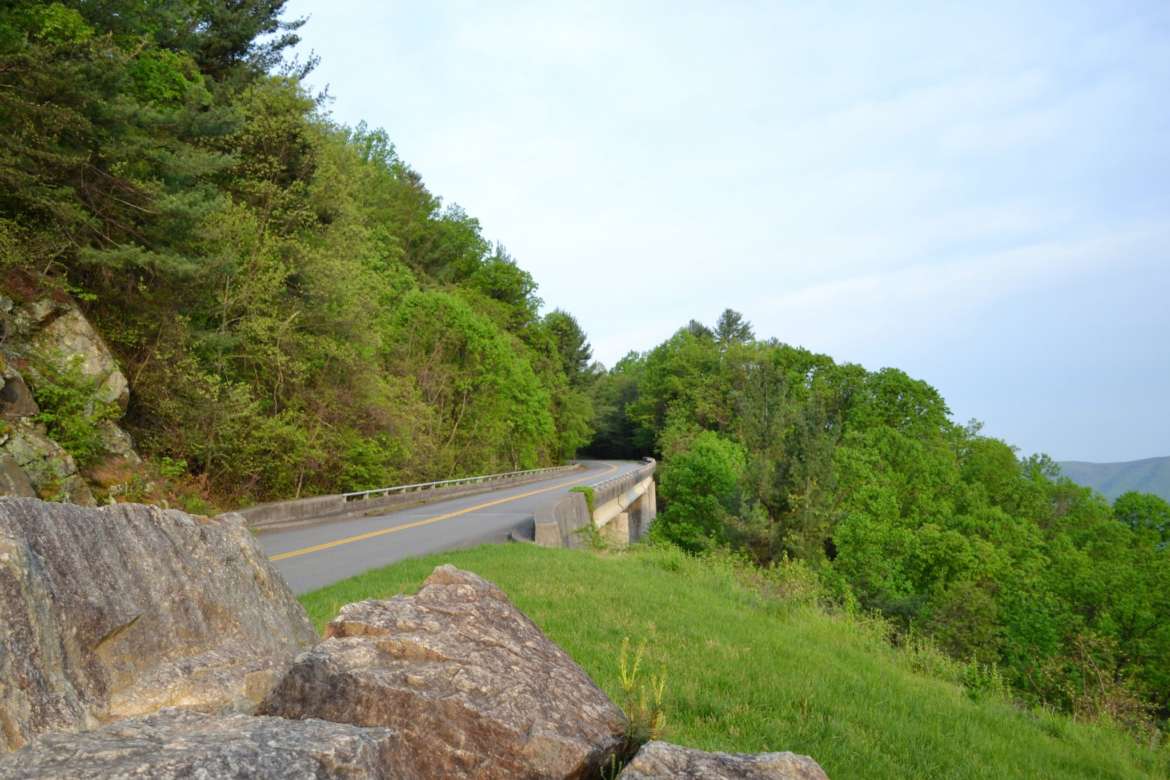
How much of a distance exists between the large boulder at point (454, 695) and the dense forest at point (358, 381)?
12364mm

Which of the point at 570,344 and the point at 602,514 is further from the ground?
the point at 570,344

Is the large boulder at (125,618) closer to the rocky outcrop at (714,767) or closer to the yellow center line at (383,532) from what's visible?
the rocky outcrop at (714,767)

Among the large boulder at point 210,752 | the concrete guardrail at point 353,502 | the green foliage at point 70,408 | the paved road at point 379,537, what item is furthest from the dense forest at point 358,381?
the large boulder at point 210,752

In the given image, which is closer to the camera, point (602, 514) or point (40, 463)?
point (40, 463)

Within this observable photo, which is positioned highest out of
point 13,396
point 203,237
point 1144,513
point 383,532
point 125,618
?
point 203,237

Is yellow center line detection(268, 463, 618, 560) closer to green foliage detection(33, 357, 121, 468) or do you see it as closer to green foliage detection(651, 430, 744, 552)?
green foliage detection(33, 357, 121, 468)

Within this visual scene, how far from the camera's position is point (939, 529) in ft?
139

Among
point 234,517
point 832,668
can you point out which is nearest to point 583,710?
point 234,517

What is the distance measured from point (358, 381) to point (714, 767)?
25.5m

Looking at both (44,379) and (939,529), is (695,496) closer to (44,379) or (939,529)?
(939,529)

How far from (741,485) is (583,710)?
30.9 m

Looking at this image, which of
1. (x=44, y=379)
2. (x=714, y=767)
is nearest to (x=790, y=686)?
(x=714, y=767)

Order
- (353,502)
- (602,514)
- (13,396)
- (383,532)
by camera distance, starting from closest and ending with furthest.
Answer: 1. (13,396)
2. (383,532)
3. (353,502)
4. (602,514)

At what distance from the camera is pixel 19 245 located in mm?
15438
